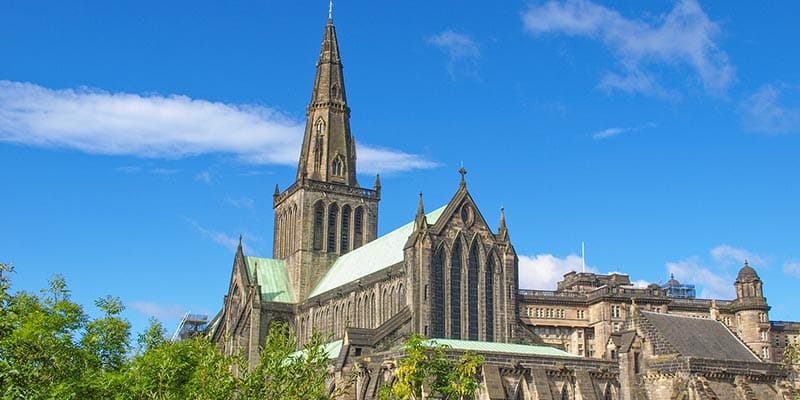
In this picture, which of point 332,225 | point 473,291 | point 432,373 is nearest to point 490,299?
point 473,291

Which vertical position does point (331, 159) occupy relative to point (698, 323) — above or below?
above

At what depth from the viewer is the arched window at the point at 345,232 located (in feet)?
388

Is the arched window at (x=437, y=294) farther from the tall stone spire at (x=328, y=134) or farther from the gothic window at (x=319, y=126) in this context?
the gothic window at (x=319, y=126)

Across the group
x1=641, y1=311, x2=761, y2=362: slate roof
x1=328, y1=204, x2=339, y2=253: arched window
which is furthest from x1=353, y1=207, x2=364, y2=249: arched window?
x1=641, y1=311, x2=761, y2=362: slate roof

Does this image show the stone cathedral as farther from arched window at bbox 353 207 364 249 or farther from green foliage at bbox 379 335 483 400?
green foliage at bbox 379 335 483 400

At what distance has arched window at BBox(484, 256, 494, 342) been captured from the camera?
8944 cm

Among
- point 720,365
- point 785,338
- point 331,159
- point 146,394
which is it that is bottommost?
point 146,394

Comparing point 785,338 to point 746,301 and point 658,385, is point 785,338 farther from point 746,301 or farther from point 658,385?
point 658,385

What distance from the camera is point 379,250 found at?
10394 centimetres

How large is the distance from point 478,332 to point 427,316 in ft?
17.9

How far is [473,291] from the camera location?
89.8 metres

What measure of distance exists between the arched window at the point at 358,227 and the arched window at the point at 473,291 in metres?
30.6

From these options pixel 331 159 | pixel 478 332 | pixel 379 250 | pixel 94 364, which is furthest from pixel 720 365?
pixel 331 159

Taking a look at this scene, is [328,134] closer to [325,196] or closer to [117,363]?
[325,196]
